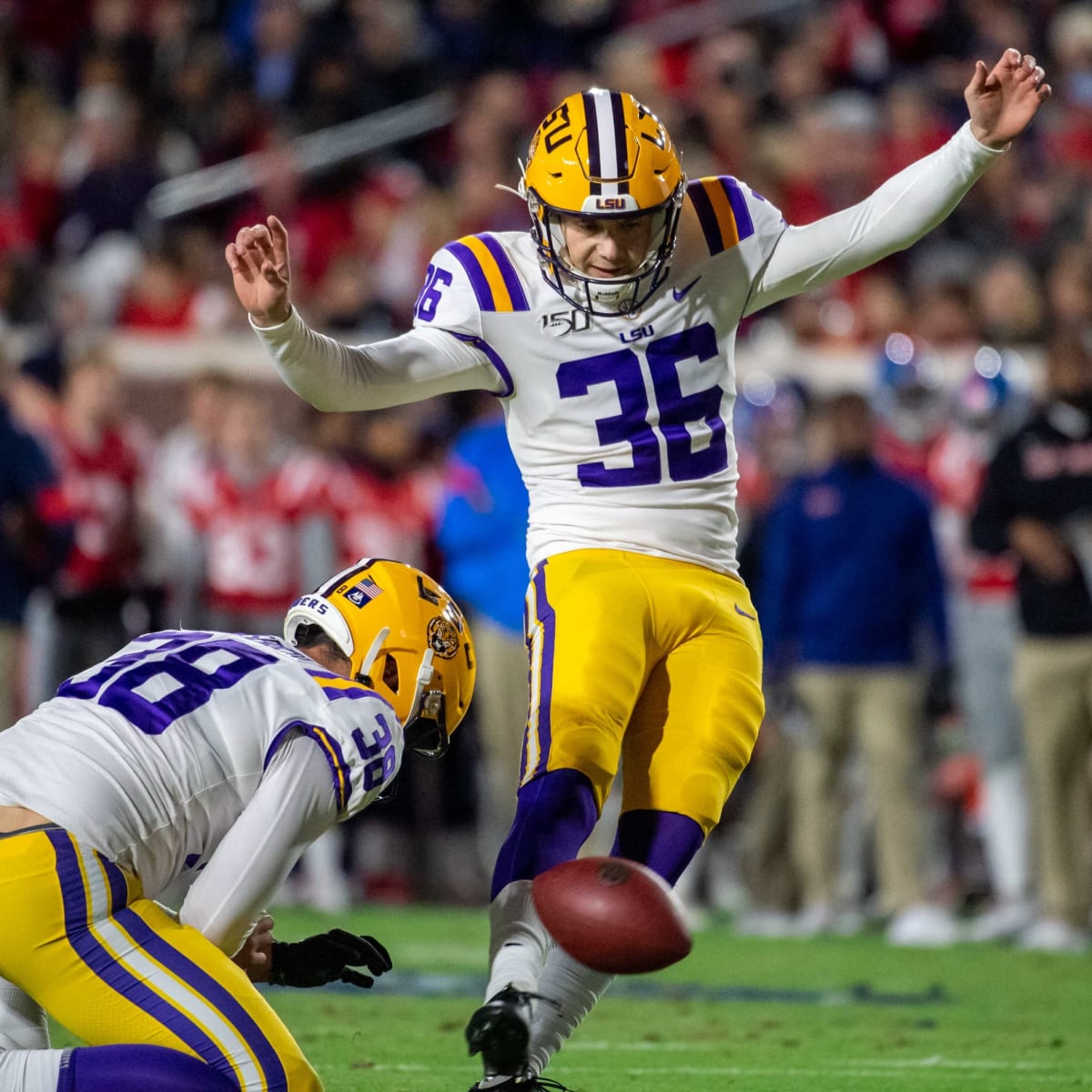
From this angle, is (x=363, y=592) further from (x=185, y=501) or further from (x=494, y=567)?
(x=185, y=501)

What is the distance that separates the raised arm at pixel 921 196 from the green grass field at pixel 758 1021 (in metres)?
1.81

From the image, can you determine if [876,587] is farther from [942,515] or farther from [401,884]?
[401,884]

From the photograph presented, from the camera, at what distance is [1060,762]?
7.74 meters

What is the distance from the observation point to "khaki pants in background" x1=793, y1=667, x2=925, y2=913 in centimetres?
809

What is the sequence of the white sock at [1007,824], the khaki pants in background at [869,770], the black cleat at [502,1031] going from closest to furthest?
the black cleat at [502,1031]
the khaki pants in background at [869,770]
the white sock at [1007,824]

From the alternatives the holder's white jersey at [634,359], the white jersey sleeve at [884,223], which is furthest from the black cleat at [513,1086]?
the white jersey sleeve at [884,223]

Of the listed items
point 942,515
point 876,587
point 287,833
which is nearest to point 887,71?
point 942,515

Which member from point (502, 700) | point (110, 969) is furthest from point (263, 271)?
point (502, 700)

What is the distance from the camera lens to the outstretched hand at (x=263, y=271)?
3.97 metres

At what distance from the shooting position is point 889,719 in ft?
26.8

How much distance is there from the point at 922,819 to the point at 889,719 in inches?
28.8

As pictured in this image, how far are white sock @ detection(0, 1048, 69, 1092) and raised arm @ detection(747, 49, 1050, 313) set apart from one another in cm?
225

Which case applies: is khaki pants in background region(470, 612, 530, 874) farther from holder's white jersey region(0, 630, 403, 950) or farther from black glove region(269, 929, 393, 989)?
holder's white jersey region(0, 630, 403, 950)

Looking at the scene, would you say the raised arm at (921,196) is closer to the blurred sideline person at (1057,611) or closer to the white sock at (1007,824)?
the blurred sideline person at (1057,611)
